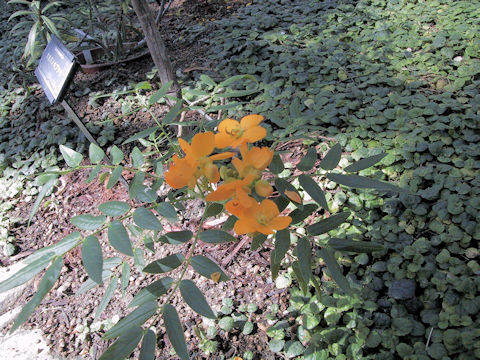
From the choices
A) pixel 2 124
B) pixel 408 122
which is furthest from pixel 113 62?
pixel 408 122

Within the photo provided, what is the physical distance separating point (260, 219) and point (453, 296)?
0.88 meters

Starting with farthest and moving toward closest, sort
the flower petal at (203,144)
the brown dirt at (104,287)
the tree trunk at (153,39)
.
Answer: the tree trunk at (153,39), the brown dirt at (104,287), the flower petal at (203,144)

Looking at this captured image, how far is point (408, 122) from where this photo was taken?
2043mm

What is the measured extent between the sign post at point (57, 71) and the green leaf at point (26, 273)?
106 centimetres

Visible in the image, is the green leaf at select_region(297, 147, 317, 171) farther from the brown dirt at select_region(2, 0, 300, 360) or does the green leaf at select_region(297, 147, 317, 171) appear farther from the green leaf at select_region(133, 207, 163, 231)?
the brown dirt at select_region(2, 0, 300, 360)

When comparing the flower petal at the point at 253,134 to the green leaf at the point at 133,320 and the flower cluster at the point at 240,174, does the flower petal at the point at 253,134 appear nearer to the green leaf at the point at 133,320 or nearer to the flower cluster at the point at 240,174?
A: the flower cluster at the point at 240,174

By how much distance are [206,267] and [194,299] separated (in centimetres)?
8

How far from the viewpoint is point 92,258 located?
899 mm

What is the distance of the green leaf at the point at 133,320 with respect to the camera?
0.89m

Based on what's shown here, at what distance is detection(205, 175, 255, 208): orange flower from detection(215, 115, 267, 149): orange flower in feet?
0.37

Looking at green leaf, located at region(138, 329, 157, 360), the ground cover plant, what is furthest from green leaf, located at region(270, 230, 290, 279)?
green leaf, located at region(138, 329, 157, 360)

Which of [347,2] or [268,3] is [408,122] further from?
→ [268,3]

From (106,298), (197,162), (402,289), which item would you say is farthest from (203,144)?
(402,289)

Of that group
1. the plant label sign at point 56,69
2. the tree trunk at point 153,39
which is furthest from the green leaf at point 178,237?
the tree trunk at point 153,39
